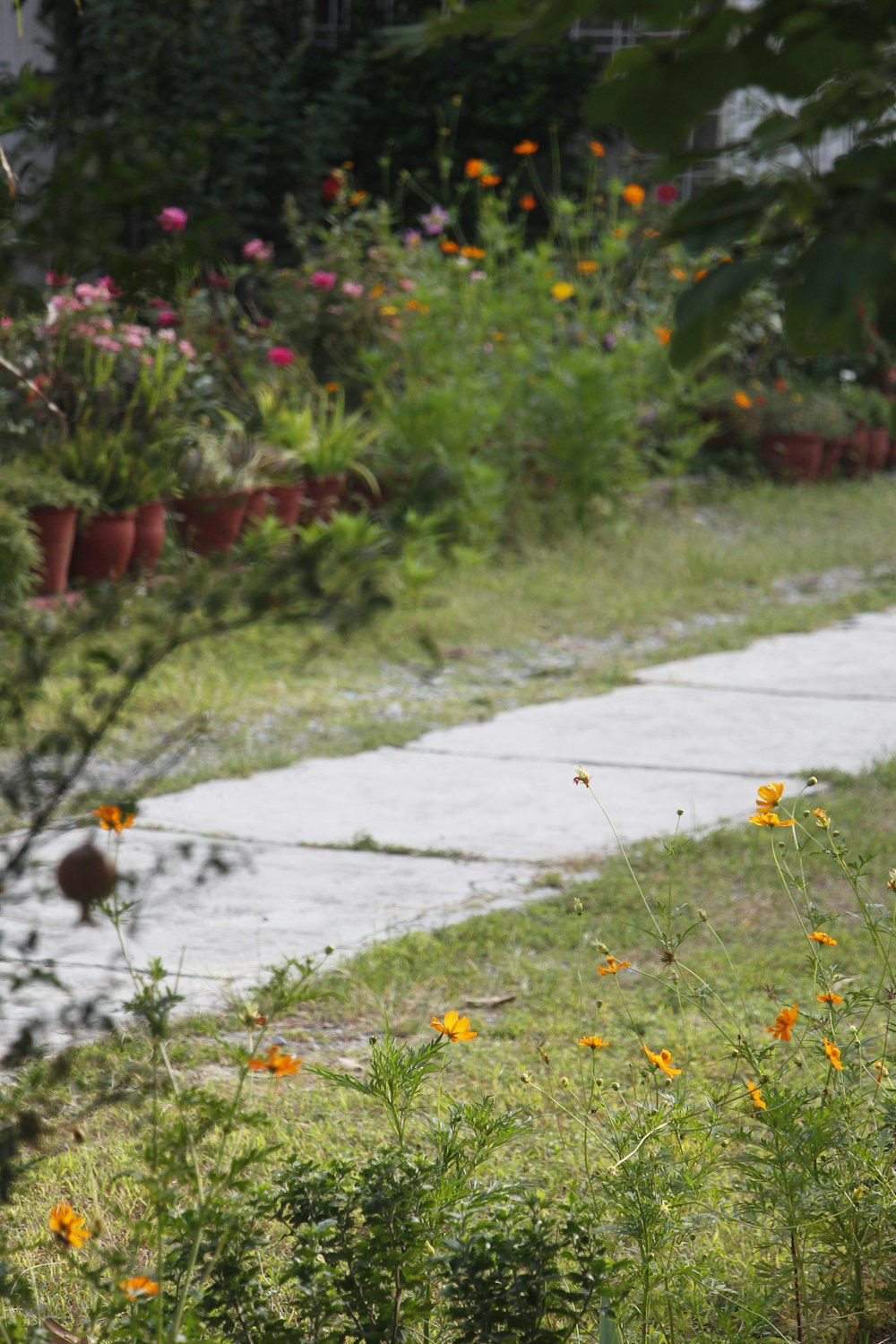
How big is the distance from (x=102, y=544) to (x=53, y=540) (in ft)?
0.96

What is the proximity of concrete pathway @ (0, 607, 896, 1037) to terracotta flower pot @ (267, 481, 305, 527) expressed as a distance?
207 centimetres

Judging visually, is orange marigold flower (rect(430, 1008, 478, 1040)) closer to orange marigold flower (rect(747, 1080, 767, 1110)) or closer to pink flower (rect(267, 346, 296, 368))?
orange marigold flower (rect(747, 1080, 767, 1110))

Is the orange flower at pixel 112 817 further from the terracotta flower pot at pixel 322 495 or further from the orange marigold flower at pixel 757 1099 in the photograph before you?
the terracotta flower pot at pixel 322 495

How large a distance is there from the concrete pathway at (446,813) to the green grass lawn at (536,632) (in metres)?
0.24

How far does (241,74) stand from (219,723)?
767 centimetres

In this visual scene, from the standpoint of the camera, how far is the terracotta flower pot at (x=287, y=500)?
7.22 meters

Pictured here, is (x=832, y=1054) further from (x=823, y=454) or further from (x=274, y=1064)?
(x=823, y=454)

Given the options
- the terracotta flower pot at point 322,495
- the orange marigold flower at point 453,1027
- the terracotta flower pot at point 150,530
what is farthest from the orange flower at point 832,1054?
the terracotta flower pot at point 322,495

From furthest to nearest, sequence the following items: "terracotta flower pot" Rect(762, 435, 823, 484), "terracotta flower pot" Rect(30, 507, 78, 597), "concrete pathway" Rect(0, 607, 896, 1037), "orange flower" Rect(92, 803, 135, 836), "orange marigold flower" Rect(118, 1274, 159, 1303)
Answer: "terracotta flower pot" Rect(762, 435, 823, 484)
"terracotta flower pot" Rect(30, 507, 78, 597)
"concrete pathway" Rect(0, 607, 896, 1037)
"orange flower" Rect(92, 803, 135, 836)
"orange marigold flower" Rect(118, 1274, 159, 1303)

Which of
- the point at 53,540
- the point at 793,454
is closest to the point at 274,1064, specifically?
the point at 53,540

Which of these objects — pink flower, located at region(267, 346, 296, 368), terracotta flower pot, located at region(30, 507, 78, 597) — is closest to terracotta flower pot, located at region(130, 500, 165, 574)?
terracotta flower pot, located at region(30, 507, 78, 597)

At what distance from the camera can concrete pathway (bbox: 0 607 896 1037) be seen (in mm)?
3283

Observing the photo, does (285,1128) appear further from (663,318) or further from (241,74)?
(241,74)

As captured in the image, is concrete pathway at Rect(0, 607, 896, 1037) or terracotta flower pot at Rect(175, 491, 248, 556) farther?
terracotta flower pot at Rect(175, 491, 248, 556)
